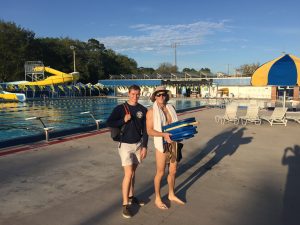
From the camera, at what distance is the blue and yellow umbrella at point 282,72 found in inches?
448

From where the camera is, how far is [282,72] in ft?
38.2

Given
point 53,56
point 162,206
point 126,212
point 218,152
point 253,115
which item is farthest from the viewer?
point 53,56

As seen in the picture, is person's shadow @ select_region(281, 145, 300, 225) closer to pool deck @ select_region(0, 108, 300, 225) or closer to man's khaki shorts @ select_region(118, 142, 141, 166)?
pool deck @ select_region(0, 108, 300, 225)

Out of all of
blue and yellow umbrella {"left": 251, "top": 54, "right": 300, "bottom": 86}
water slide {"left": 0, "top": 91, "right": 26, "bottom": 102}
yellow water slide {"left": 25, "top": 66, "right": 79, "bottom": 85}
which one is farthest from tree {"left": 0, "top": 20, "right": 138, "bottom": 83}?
blue and yellow umbrella {"left": 251, "top": 54, "right": 300, "bottom": 86}

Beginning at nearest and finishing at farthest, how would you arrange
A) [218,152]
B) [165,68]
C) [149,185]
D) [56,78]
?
[149,185] → [218,152] → [56,78] → [165,68]

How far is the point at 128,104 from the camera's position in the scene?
3906 mm

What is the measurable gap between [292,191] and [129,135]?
2.74 m

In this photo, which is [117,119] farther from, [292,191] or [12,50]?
[12,50]

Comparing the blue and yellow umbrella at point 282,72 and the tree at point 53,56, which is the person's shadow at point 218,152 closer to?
the blue and yellow umbrella at point 282,72

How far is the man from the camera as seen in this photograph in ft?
12.4

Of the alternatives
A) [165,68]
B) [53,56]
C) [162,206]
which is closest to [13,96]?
[53,56]

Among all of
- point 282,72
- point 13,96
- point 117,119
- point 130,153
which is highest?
point 282,72

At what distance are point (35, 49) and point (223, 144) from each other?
49.0m

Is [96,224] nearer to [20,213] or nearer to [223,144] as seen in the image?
[20,213]
